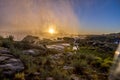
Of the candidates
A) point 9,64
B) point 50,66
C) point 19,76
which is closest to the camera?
point 19,76

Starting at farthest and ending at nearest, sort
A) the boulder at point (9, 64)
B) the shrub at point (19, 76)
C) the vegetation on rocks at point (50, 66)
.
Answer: the vegetation on rocks at point (50, 66)
the boulder at point (9, 64)
the shrub at point (19, 76)

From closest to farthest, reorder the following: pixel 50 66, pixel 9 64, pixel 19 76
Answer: pixel 19 76, pixel 9 64, pixel 50 66

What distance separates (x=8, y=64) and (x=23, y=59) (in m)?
1.60

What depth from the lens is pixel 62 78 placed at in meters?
11.7

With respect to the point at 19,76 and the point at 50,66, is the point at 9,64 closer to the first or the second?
the point at 19,76

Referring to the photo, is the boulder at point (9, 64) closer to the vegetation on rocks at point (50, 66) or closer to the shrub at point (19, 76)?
the vegetation on rocks at point (50, 66)

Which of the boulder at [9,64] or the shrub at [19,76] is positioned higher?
the boulder at [9,64]

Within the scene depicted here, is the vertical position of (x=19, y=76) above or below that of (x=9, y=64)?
below

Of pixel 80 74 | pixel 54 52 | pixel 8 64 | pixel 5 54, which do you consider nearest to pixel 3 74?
pixel 8 64

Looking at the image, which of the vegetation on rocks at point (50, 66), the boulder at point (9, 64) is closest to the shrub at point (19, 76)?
the vegetation on rocks at point (50, 66)

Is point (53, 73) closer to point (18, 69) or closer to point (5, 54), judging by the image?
point (18, 69)

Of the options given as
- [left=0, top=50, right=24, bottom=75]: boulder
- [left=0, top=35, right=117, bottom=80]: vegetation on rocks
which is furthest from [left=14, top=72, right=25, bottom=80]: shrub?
[left=0, top=50, right=24, bottom=75]: boulder

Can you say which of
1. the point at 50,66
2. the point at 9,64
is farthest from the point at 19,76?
the point at 50,66

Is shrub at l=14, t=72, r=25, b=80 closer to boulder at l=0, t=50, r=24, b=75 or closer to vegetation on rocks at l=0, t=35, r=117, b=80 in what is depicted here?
vegetation on rocks at l=0, t=35, r=117, b=80
